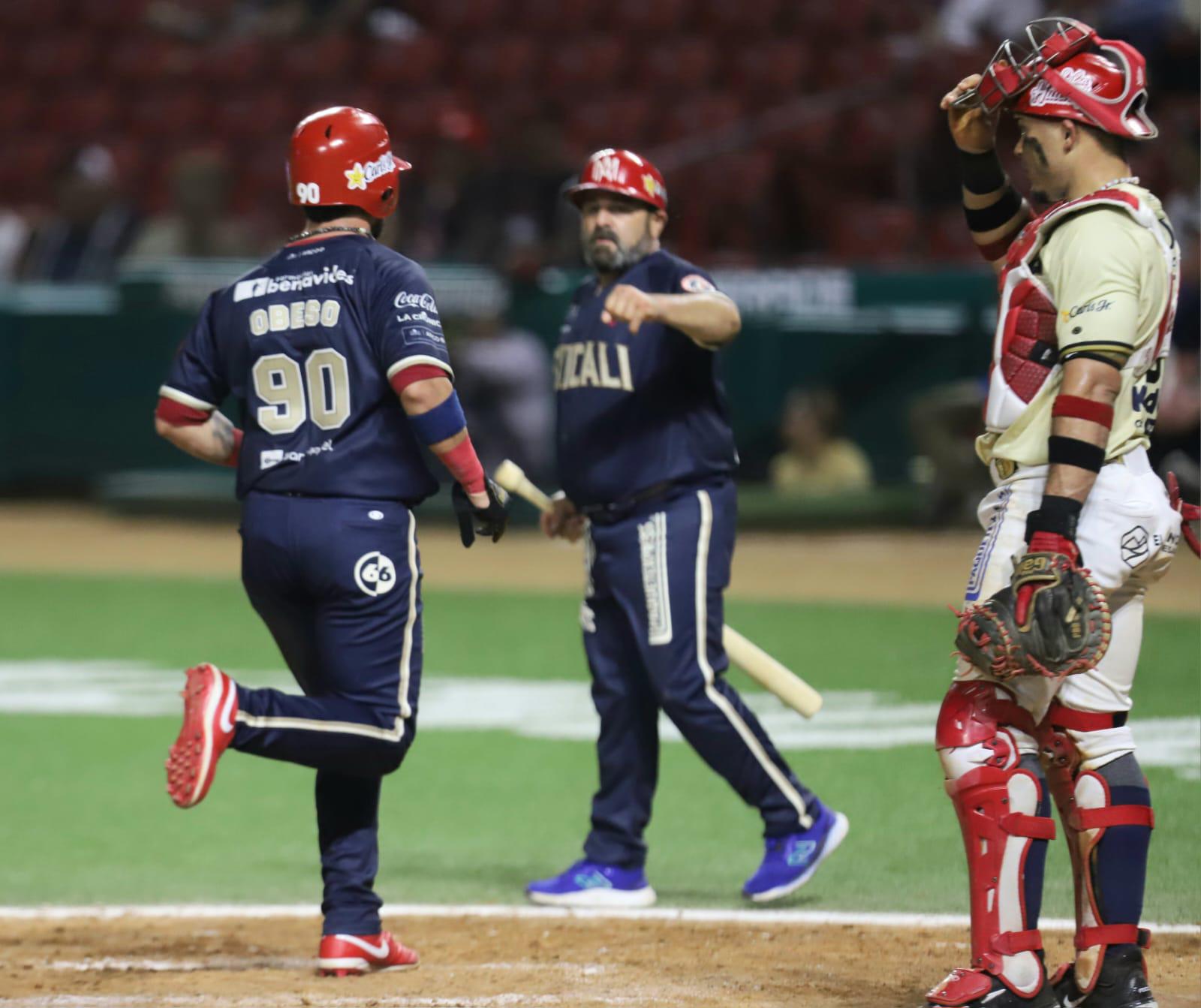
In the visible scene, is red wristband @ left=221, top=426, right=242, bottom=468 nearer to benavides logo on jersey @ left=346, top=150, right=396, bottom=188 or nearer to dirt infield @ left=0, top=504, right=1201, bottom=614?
benavides logo on jersey @ left=346, top=150, right=396, bottom=188

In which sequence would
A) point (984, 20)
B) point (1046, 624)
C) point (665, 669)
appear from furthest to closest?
point (984, 20) → point (665, 669) → point (1046, 624)

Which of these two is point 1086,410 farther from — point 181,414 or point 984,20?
point 984,20

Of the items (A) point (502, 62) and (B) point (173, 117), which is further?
(B) point (173, 117)

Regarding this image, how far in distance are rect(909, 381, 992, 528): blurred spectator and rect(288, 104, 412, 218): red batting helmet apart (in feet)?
26.6

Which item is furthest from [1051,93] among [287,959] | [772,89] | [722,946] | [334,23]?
[334,23]

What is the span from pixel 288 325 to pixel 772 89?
12.5 meters

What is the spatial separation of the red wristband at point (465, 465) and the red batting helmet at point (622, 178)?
4.04 feet

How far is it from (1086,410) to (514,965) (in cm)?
191

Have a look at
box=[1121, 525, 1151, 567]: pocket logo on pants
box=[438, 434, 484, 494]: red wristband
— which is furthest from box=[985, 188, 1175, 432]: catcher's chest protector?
box=[438, 434, 484, 494]: red wristband

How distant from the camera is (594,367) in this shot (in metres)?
5.48

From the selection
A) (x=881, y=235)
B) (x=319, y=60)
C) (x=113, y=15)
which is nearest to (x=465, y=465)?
(x=881, y=235)

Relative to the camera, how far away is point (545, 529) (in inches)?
225

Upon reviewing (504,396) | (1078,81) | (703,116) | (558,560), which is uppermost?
(703,116)

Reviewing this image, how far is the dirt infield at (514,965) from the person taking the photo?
414 centimetres
